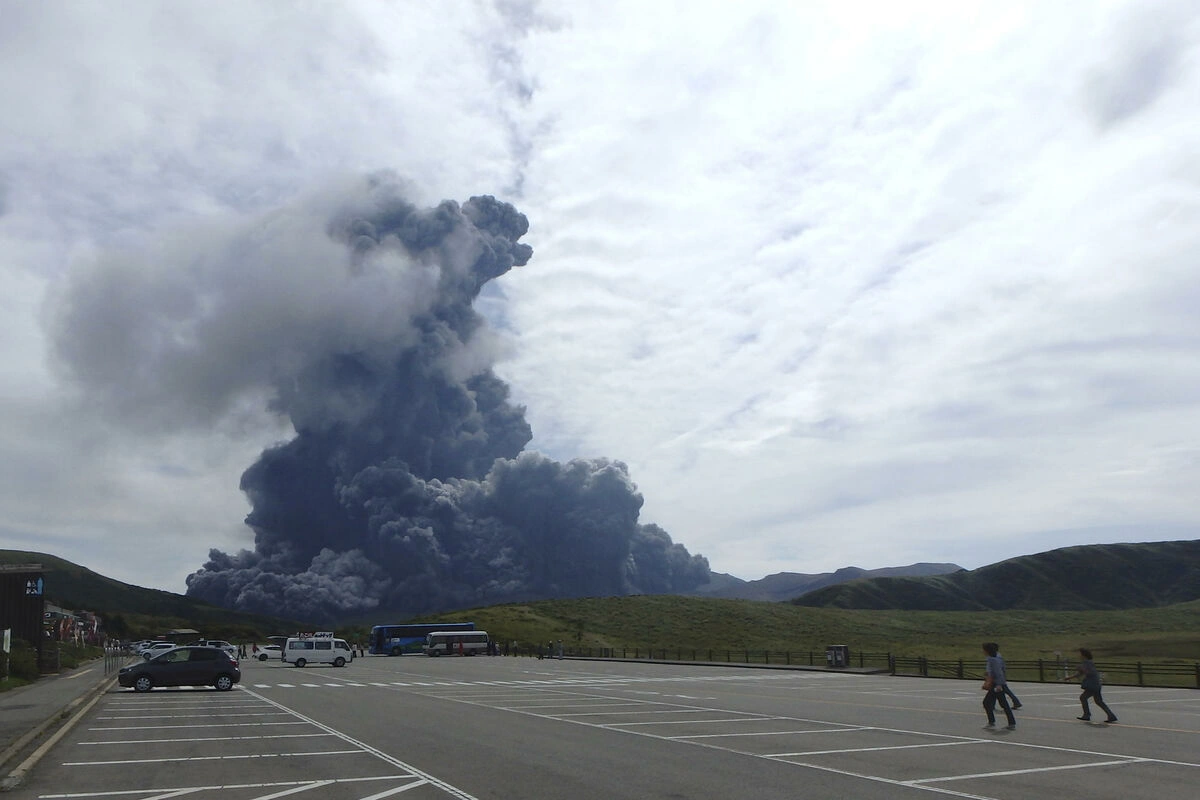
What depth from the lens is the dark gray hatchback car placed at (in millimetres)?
32562

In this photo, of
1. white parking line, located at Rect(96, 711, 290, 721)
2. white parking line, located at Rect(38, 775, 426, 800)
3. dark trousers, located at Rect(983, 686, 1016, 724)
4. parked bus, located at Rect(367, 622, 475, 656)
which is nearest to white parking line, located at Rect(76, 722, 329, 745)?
white parking line, located at Rect(96, 711, 290, 721)

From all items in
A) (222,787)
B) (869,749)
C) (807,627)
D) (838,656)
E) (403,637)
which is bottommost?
(807,627)

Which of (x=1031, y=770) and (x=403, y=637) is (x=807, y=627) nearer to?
(x=403, y=637)

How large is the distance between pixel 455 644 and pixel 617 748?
67989mm

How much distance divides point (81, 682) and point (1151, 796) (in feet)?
127

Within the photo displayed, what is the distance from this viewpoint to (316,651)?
6041 centimetres

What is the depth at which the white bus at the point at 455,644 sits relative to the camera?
8081cm

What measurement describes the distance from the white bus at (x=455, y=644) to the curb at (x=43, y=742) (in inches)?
2087

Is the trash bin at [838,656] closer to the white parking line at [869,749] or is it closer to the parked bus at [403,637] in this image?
the white parking line at [869,749]

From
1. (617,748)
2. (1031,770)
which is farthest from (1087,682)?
(617,748)

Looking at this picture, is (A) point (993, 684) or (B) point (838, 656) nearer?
A: (A) point (993, 684)

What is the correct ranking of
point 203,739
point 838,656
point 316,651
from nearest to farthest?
point 203,739 → point 838,656 → point 316,651

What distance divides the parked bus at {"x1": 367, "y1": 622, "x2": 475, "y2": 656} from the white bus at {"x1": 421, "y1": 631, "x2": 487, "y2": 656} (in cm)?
414

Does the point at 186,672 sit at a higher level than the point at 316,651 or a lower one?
higher
